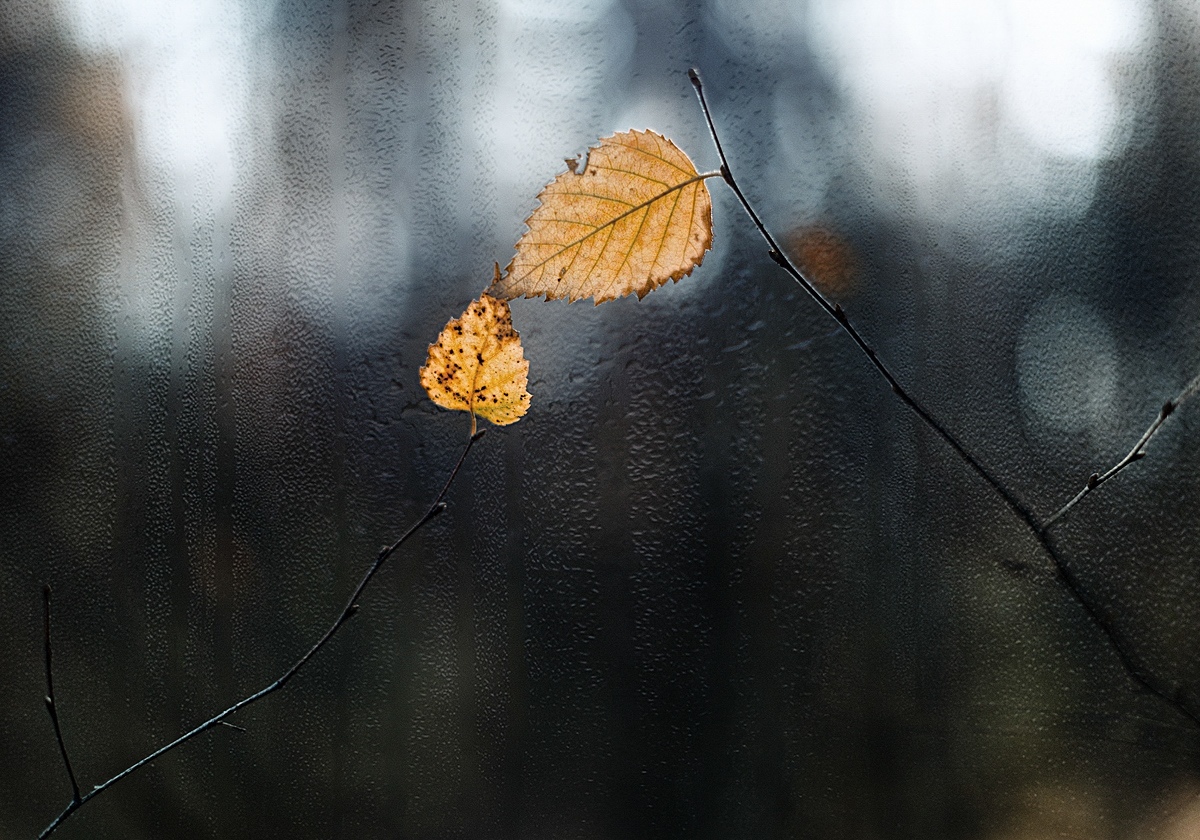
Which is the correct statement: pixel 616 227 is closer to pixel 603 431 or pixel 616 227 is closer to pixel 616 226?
pixel 616 226

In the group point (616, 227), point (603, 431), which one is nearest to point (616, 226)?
point (616, 227)

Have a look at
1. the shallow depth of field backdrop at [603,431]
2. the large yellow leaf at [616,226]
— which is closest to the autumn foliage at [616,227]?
the large yellow leaf at [616,226]

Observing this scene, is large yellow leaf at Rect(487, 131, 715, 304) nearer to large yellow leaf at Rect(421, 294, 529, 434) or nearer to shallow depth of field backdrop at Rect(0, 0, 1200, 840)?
large yellow leaf at Rect(421, 294, 529, 434)

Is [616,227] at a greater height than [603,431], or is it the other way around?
[616,227]

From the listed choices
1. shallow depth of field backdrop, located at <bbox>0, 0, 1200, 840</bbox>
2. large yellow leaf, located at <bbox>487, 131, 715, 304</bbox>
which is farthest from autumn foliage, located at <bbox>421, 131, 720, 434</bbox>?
shallow depth of field backdrop, located at <bbox>0, 0, 1200, 840</bbox>

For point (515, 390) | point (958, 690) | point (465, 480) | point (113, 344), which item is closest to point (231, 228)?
point (113, 344)

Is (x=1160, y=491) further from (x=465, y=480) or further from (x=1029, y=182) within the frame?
(x=465, y=480)
